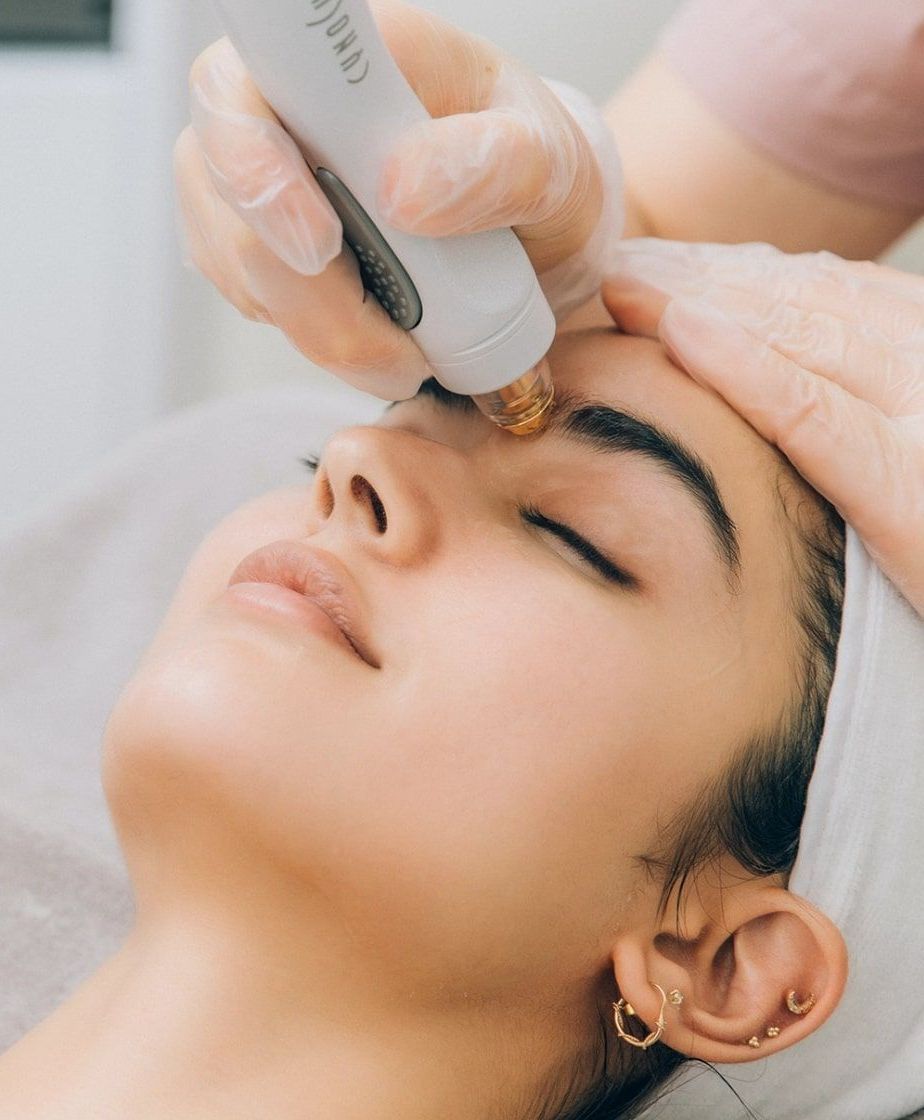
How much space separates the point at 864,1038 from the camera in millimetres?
971

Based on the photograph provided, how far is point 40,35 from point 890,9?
1592 millimetres

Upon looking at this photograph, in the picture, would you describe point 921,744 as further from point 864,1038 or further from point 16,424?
point 16,424

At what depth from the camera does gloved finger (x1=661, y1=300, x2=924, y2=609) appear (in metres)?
0.89

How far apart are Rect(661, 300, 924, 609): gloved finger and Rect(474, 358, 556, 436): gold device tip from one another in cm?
13

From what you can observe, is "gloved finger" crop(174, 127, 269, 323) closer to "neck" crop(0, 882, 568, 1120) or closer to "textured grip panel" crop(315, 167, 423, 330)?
"textured grip panel" crop(315, 167, 423, 330)

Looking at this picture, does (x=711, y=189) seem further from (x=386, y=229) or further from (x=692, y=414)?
(x=386, y=229)

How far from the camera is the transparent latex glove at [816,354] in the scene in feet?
2.94

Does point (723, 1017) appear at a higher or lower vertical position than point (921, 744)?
lower

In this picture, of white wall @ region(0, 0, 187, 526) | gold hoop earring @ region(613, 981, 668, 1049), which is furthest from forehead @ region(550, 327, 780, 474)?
white wall @ region(0, 0, 187, 526)

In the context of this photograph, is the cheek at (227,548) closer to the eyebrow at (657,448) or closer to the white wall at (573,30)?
the eyebrow at (657,448)

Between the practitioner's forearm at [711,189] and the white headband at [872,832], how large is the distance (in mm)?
640

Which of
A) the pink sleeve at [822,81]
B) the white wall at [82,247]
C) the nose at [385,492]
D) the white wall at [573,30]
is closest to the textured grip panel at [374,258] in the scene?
the nose at [385,492]

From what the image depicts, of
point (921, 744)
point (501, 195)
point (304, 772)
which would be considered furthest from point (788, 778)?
point (501, 195)

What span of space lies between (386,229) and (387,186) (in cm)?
3
